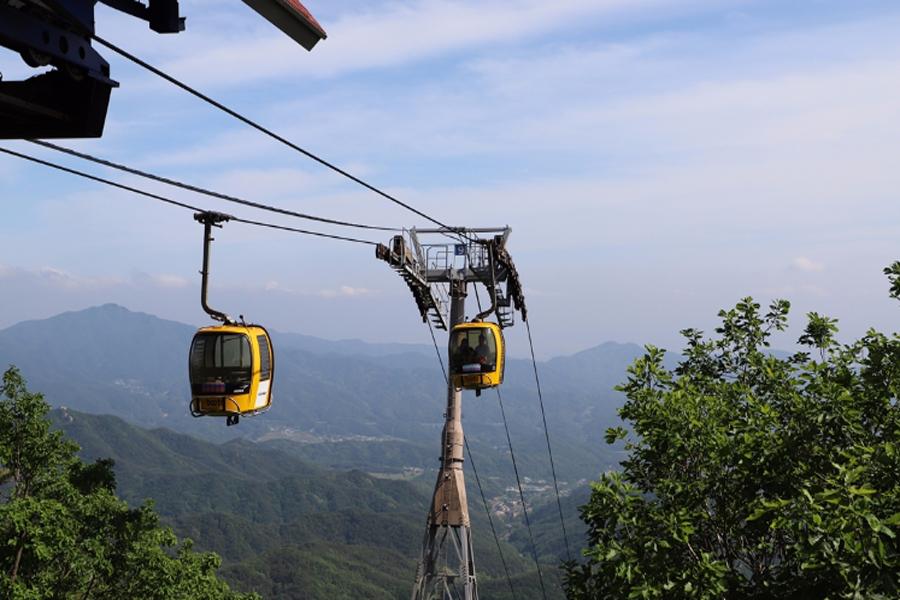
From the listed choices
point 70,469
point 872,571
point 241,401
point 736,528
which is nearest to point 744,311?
point 736,528

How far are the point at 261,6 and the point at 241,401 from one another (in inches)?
414

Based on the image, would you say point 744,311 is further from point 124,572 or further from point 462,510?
point 124,572

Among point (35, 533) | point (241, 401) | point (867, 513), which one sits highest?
point (241, 401)

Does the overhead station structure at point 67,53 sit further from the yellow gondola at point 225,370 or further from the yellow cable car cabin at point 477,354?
the yellow cable car cabin at point 477,354

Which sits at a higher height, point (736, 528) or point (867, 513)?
point (867, 513)

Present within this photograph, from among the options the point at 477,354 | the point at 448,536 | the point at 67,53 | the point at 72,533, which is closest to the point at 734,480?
the point at 477,354

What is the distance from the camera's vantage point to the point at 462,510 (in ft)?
72.9

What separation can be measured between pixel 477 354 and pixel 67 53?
16.2 m

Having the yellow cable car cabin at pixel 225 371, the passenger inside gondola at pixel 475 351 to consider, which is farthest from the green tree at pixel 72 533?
the passenger inside gondola at pixel 475 351

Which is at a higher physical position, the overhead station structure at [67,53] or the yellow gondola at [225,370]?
the overhead station structure at [67,53]

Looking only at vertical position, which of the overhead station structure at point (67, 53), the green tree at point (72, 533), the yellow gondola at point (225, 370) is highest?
the overhead station structure at point (67, 53)

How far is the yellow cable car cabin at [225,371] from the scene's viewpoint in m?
15.5

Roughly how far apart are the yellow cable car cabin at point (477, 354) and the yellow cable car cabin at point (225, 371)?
6.87 m

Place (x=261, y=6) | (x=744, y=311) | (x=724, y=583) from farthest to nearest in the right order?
1. (x=744, y=311)
2. (x=724, y=583)
3. (x=261, y=6)
